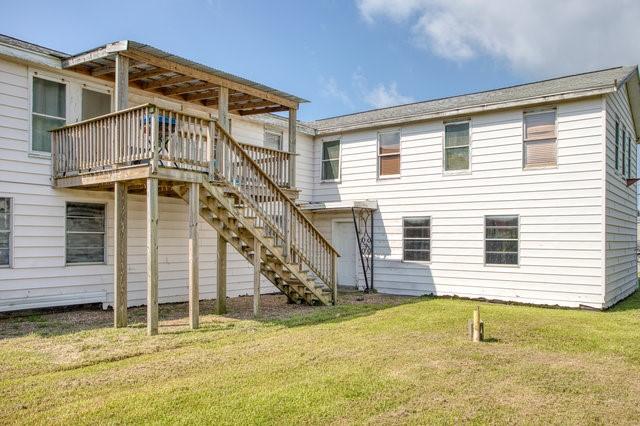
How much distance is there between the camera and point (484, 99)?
13.7 metres

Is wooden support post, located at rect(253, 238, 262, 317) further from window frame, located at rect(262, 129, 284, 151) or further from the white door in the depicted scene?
the white door

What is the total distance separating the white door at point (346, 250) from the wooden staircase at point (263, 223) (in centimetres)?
379

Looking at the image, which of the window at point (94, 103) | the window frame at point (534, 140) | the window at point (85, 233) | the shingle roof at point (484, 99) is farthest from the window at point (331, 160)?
the window at point (85, 233)

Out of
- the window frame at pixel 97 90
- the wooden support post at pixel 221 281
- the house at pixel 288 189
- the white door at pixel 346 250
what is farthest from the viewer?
the white door at pixel 346 250

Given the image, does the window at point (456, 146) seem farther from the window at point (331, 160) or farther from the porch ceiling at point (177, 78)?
the porch ceiling at point (177, 78)

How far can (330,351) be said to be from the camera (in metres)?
7.09

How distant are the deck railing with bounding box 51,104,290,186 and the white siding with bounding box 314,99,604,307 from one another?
6874mm

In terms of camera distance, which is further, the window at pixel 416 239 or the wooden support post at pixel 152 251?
the window at pixel 416 239

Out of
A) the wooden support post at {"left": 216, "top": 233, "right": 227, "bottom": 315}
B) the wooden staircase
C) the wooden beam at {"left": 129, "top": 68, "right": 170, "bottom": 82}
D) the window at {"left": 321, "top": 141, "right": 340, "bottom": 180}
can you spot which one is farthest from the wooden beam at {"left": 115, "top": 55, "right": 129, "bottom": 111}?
the window at {"left": 321, "top": 141, "right": 340, "bottom": 180}

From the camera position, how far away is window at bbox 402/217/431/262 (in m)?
14.0

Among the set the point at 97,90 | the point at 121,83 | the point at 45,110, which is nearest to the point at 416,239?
the point at 121,83

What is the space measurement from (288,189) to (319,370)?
6.30 meters

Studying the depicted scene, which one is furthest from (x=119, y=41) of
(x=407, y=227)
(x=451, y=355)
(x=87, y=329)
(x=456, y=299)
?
(x=456, y=299)

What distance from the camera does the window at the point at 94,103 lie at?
35.2 ft
